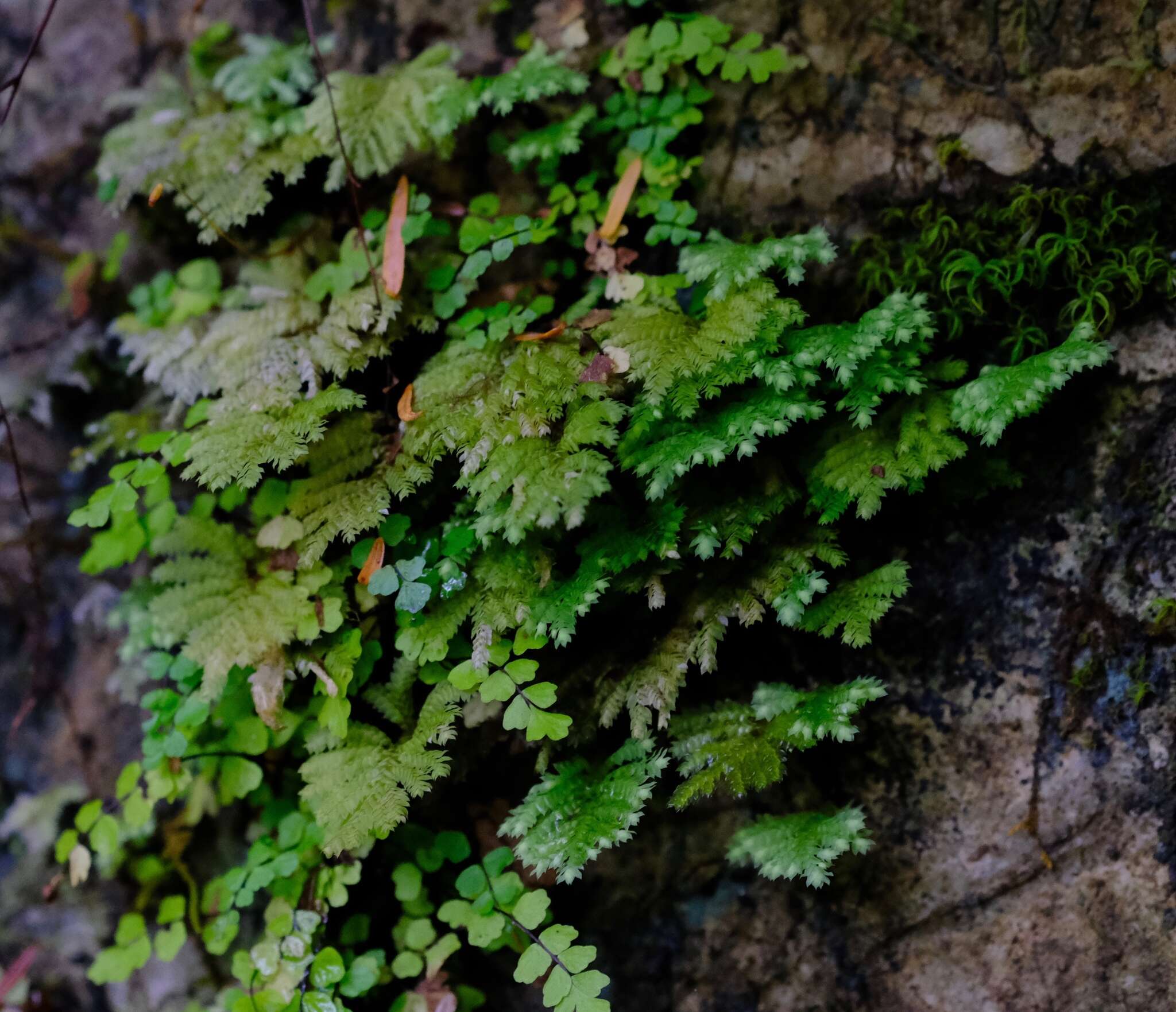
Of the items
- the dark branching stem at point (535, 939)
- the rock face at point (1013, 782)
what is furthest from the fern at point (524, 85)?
the dark branching stem at point (535, 939)

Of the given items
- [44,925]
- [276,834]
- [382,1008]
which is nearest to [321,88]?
[276,834]

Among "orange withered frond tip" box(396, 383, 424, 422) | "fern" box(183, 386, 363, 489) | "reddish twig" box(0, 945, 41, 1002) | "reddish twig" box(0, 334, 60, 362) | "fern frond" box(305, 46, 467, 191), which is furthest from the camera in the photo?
"reddish twig" box(0, 334, 60, 362)

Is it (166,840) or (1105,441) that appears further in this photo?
(166,840)

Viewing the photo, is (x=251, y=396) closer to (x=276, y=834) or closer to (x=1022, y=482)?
(x=276, y=834)

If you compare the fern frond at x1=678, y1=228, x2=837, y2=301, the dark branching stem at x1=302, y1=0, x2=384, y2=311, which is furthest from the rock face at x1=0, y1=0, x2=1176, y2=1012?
the dark branching stem at x1=302, y1=0, x2=384, y2=311

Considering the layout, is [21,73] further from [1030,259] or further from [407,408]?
[1030,259]

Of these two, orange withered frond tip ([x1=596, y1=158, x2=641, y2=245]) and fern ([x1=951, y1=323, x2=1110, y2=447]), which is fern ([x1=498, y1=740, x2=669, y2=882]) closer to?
fern ([x1=951, y1=323, x2=1110, y2=447])
